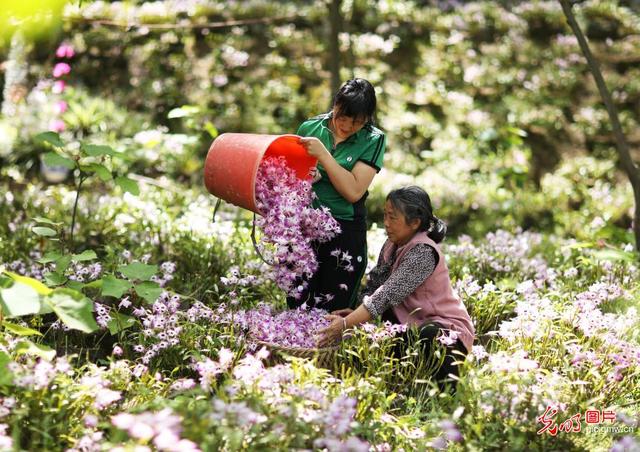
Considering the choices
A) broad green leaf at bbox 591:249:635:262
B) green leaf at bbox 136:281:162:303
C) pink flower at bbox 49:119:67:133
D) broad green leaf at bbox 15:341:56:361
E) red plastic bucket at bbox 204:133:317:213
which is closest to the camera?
broad green leaf at bbox 15:341:56:361

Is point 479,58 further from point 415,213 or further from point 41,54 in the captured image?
point 415,213

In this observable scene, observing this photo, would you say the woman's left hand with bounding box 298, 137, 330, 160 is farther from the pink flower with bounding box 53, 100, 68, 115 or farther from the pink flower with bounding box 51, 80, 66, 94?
the pink flower with bounding box 51, 80, 66, 94

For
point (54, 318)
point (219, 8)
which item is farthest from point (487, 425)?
point (219, 8)

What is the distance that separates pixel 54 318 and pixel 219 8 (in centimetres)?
569

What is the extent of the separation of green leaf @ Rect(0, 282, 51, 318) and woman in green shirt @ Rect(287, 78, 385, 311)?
1.24 meters

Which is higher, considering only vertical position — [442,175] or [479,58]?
[479,58]

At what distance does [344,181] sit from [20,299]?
146 cm

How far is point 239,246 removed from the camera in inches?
168

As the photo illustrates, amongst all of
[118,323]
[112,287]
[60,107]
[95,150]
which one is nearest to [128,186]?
[95,150]

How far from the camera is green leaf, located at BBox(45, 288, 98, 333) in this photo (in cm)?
215

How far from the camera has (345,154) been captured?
317 centimetres

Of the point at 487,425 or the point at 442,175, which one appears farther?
the point at 442,175

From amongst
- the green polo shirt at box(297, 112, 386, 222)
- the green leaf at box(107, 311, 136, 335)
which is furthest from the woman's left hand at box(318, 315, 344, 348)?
the green leaf at box(107, 311, 136, 335)

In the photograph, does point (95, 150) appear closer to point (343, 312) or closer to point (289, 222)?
point (289, 222)
